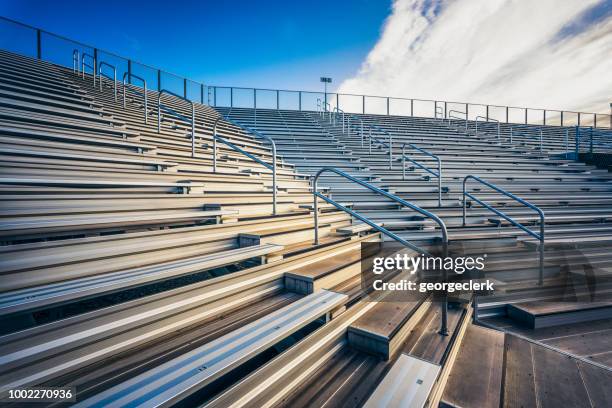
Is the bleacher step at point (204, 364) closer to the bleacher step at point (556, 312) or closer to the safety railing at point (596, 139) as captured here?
the bleacher step at point (556, 312)

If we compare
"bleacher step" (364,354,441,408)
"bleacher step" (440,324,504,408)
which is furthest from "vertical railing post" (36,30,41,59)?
"bleacher step" (440,324,504,408)

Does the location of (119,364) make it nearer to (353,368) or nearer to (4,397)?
(4,397)

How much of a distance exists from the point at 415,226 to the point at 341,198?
1459 mm

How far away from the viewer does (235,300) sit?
1.94 meters

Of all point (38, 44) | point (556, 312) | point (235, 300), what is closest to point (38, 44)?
point (38, 44)

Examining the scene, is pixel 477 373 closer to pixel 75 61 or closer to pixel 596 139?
pixel 75 61

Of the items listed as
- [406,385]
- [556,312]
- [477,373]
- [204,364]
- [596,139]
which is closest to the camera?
[204,364]

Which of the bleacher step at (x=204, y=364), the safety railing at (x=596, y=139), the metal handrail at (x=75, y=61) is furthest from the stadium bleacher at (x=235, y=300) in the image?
the safety railing at (x=596, y=139)

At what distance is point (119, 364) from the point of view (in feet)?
4.35

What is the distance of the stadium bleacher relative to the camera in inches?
52.3

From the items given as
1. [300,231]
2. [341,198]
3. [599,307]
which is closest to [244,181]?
[300,231]

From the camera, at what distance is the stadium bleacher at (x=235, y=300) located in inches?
52.3

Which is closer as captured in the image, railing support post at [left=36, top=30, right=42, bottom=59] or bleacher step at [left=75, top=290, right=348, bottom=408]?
bleacher step at [left=75, top=290, right=348, bottom=408]

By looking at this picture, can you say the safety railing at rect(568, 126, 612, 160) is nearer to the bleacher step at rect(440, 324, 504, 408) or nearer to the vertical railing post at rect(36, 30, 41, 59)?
the bleacher step at rect(440, 324, 504, 408)
